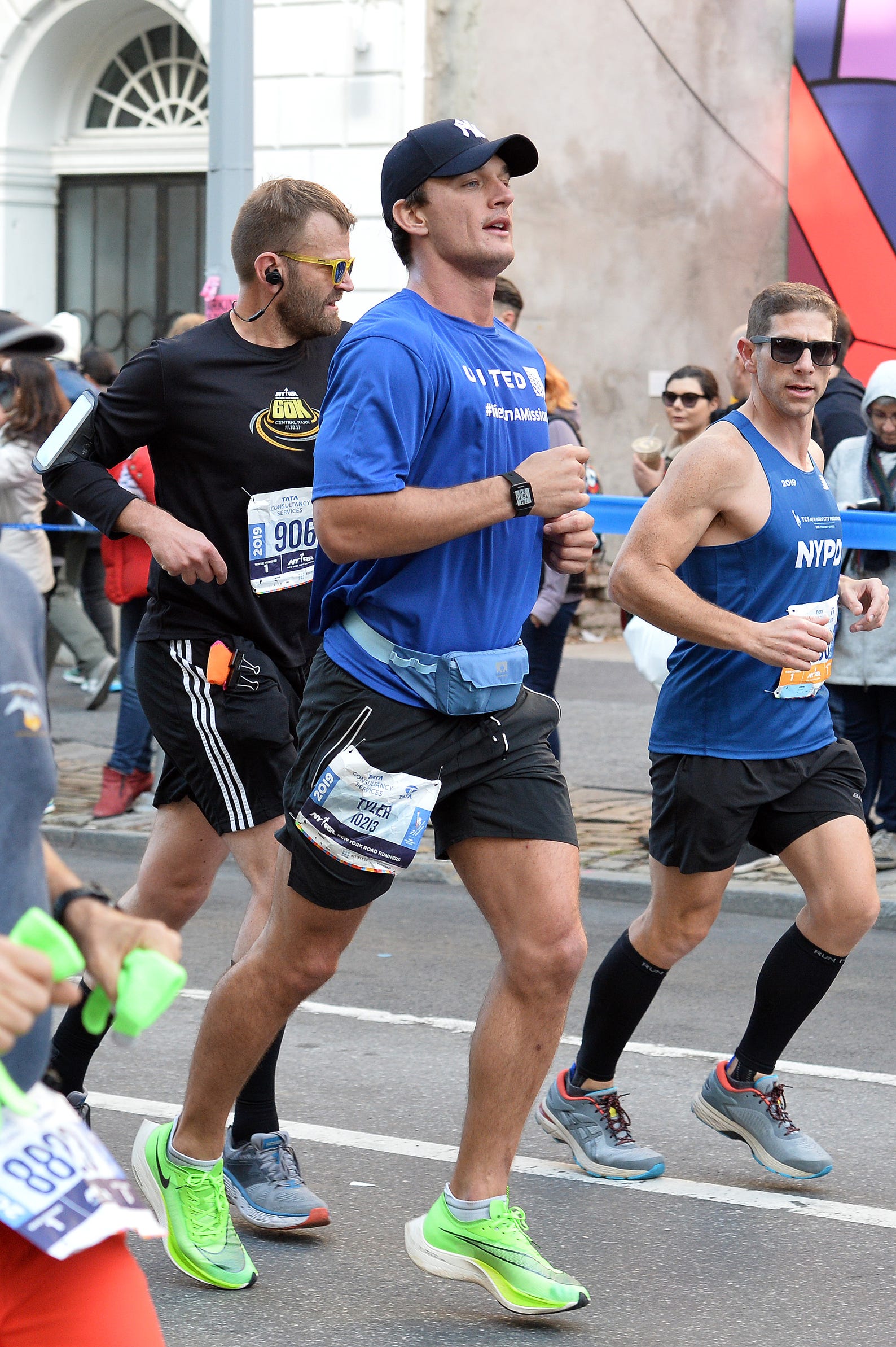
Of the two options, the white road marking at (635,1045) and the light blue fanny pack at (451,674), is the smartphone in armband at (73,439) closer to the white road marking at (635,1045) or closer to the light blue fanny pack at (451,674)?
the light blue fanny pack at (451,674)

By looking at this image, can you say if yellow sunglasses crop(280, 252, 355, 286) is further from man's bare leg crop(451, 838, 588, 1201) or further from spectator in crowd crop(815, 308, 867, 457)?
spectator in crowd crop(815, 308, 867, 457)

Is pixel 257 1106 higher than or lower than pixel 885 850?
higher

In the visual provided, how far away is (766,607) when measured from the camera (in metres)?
4.23

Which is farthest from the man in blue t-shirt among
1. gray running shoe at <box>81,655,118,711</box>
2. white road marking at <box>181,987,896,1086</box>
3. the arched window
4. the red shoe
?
the arched window

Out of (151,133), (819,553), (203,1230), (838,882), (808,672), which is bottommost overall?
(203,1230)

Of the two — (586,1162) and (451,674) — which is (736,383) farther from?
(451,674)

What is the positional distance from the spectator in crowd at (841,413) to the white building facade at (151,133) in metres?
6.75

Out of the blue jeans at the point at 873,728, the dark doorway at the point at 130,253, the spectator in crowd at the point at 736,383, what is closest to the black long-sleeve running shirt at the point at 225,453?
the spectator in crowd at the point at 736,383

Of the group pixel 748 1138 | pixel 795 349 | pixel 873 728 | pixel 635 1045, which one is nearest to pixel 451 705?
pixel 795 349

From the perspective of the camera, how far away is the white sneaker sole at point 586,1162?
4.30m

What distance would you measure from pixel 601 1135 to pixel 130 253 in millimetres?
13938

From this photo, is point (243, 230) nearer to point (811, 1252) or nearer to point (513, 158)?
point (513, 158)

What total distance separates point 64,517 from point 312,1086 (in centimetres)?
666

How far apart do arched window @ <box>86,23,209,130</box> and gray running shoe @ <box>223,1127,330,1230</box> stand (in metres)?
13.4
